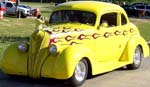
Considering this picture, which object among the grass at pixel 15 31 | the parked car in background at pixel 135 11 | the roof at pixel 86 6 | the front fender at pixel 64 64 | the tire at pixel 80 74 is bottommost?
the parked car in background at pixel 135 11

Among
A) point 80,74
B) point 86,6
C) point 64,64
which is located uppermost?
point 86,6

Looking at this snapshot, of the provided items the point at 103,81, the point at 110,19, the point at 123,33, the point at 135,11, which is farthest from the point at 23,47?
the point at 135,11

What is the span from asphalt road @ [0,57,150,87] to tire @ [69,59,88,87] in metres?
0.20

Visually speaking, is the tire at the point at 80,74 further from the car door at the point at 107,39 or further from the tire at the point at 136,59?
the tire at the point at 136,59

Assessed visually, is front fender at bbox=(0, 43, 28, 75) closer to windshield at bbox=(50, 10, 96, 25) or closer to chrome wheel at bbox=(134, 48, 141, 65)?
windshield at bbox=(50, 10, 96, 25)

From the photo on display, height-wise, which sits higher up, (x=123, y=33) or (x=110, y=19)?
(x=110, y=19)

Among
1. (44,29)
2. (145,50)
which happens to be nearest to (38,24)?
(44,29)

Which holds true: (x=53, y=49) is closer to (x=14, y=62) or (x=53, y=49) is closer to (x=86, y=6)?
(x=14, y=62)

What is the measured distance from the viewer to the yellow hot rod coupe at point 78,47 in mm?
9328

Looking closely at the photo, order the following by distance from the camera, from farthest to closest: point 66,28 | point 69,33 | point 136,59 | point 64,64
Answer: point 136,59, point 66,28, point 69,33, point 64,64

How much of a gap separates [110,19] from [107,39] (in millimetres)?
721

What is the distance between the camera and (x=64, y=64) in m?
9.12

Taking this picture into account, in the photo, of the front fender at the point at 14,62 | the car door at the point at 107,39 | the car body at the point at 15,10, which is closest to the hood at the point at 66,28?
the car door at the point at 107,39

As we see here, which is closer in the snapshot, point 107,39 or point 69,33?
point 69,33
